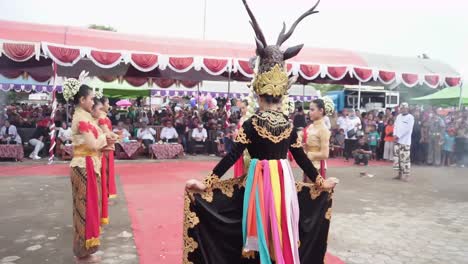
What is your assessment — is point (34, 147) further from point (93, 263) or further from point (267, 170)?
point (267, 170)

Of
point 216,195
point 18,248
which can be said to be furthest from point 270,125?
point 18,248

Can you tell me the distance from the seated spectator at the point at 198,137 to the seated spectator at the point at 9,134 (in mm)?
4944

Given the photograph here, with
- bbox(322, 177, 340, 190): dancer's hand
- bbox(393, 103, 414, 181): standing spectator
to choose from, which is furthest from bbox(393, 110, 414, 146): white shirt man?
bbox(322, 177, 340, 190): dancer's hand

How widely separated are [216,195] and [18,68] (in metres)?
11.8

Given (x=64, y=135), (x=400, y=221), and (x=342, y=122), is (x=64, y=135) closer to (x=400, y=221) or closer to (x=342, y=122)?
(x=342, y=122)

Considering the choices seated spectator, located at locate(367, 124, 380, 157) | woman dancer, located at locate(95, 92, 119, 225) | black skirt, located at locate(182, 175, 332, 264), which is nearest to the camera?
black skirt, located at locate(182, 175, 332, 264)

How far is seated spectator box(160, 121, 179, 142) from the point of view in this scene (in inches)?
501

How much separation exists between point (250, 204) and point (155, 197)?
453cm

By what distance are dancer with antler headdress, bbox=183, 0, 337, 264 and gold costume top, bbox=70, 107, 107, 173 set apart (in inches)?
61.8

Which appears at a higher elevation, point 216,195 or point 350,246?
point 216,195

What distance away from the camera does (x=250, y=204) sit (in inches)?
106

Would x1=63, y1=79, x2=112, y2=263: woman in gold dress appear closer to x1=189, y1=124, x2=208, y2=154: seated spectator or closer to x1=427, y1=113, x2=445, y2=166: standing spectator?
x1=189, y1=124, x2=208, y2=154: seated spectator

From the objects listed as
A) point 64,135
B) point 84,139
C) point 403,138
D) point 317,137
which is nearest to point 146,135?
point 64,135

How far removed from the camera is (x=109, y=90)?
70.7 feet
